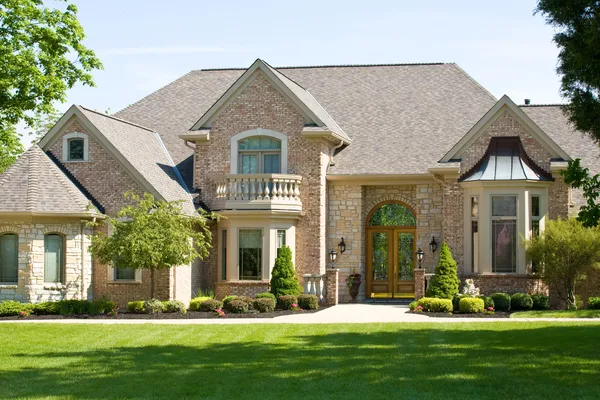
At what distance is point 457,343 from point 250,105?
14629mm

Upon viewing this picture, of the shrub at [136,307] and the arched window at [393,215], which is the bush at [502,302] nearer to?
the arched window at [393,215]

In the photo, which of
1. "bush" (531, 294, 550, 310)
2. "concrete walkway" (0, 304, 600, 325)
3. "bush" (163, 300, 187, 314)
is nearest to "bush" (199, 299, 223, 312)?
"bush" (163, 300, 187, 314)

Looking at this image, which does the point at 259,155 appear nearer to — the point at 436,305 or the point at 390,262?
the point at 390,262

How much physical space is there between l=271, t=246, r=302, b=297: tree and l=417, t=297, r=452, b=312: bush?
172 inches

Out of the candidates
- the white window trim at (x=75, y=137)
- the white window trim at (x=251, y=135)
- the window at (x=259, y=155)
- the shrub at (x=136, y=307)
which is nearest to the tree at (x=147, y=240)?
the shrub at (x=136, y=307)

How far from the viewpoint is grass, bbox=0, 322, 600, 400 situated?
1340 cm

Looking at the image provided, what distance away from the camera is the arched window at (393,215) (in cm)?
3195

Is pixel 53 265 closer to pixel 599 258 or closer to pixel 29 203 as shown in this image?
pixel 29 203

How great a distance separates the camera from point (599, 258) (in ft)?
90.0

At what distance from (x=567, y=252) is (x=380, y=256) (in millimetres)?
7309

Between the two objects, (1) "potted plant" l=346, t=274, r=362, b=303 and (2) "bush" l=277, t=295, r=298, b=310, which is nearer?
(2) "bush" l=277, t=295, r=298, b=310

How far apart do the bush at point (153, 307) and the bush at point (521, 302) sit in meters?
10.0

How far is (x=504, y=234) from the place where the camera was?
94.8ft

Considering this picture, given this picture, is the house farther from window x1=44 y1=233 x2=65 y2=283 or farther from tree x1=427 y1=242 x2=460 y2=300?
tree x1=427 y1=242 x2=460 y2=300
